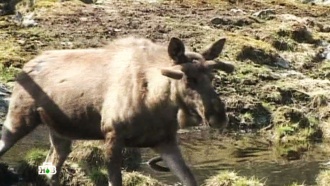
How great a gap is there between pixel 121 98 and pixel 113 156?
68 cm

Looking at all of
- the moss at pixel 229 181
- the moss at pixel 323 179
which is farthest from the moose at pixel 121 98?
the moss at pixel 323 179

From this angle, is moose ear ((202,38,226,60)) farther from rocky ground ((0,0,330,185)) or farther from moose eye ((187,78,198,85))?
rocky ground ((0,0,330,185))

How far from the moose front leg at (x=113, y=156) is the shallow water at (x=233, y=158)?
10.3 ft

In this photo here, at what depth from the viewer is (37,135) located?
52.2 feet

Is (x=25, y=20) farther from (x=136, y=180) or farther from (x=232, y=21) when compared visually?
(x=136, y=180)

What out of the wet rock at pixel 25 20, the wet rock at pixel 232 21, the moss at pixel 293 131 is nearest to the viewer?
the moss at pixel 293 131

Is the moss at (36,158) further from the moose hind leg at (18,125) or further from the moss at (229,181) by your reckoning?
the moss at (229,181)

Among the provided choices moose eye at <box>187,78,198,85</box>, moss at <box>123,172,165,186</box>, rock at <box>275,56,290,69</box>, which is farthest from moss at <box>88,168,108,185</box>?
rock at <box>275,56,290,69</box>

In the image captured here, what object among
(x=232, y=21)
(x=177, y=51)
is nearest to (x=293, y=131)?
(x=177, y=51)

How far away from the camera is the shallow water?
13039mm

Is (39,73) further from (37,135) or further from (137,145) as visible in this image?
(37,135)

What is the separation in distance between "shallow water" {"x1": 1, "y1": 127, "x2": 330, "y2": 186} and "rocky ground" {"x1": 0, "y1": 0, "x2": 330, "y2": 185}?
1.65ft

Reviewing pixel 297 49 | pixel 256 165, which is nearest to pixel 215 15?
pixel 297 49

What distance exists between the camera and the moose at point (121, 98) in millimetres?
8297
